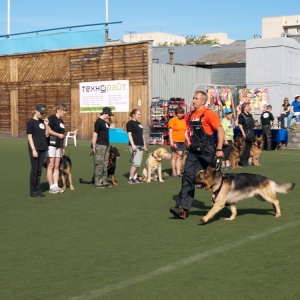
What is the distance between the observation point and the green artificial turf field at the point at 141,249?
5934mm

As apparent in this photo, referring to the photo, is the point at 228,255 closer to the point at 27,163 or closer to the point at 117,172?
the point at 117,172

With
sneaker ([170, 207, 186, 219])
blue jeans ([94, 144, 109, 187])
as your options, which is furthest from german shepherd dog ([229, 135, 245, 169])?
sneaker ([170, 207, 186, 219])

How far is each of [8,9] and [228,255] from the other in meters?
39.4

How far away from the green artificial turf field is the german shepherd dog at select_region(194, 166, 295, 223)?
31cm

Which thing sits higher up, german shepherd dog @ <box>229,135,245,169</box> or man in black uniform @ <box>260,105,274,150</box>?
man in black uniform @ <box>260,105,274,150</box>

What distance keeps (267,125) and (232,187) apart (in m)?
15.4

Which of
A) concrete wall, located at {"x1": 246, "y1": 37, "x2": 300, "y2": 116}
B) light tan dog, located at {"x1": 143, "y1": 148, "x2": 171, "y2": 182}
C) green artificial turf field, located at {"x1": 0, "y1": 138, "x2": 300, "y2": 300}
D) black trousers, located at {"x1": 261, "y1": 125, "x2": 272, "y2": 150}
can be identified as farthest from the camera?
concrete wall, located at {"x1": 246, "y1": 37, "x2": 300, "y2": 116}

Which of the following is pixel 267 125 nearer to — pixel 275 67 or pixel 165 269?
pixel 275 67

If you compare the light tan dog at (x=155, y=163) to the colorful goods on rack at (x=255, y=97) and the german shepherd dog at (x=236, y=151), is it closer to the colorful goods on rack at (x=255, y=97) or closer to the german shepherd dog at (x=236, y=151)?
the german shepherd dog at (x=236, y=151)

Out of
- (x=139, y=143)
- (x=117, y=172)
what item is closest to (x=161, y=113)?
(x=117, y=172)

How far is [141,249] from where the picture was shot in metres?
7.56

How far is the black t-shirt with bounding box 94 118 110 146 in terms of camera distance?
44.1ft

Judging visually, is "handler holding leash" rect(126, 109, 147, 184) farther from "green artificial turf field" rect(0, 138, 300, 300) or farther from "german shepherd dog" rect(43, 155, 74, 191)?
"green artificial turf field" rect(0, 138, 300, 300)

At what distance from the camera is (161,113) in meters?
30.4
